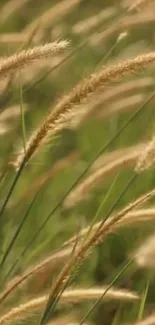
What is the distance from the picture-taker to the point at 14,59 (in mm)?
1446

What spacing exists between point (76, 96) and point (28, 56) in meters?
0.09

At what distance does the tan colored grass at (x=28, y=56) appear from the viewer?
4.64ft

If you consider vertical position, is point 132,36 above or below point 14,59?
above

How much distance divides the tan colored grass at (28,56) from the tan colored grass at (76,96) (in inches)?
2.3

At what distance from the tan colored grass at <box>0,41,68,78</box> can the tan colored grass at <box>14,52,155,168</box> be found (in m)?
0.06

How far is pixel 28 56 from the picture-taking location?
1430 millimetres

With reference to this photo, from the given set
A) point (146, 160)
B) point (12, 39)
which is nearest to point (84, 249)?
point (146, 160)

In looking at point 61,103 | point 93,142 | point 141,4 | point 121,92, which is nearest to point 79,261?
point 61,103

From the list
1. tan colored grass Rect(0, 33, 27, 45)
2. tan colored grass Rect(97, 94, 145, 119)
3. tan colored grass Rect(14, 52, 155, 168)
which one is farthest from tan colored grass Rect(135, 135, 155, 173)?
tan colored grass Rect(0, 33, 27, 45)

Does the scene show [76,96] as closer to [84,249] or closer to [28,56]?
[28,56]

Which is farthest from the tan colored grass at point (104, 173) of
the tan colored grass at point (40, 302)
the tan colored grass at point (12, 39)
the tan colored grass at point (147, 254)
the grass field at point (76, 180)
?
the tan colored grass at point (12, 39)

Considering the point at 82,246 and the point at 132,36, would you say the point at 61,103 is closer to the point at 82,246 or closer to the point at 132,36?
the point at 82,246

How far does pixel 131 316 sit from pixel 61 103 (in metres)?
0.91

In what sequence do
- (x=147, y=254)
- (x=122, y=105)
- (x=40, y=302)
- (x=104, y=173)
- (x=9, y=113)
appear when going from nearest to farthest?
(x=40, y=302) < (x=147, y=254) < (x=104, y=173) < (x=9, y=113) < (x=122, y=105)
